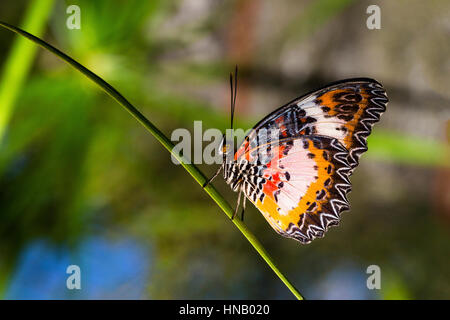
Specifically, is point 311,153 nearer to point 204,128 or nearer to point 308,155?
point 308,155

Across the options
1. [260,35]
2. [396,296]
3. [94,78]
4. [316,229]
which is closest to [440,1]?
[260,35]

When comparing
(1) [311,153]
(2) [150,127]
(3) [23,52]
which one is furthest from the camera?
(3) [23,52]

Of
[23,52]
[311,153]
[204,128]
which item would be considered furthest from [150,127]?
[204,128]

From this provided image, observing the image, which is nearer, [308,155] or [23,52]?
[308,155]

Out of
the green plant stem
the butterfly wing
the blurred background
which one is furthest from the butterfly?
the blurred background

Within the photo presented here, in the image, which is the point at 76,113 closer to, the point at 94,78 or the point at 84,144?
the point at 84,144

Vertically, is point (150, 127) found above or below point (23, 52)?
below

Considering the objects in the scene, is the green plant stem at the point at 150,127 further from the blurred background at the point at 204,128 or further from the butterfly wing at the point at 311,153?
the blurred background at the point at 204,128
